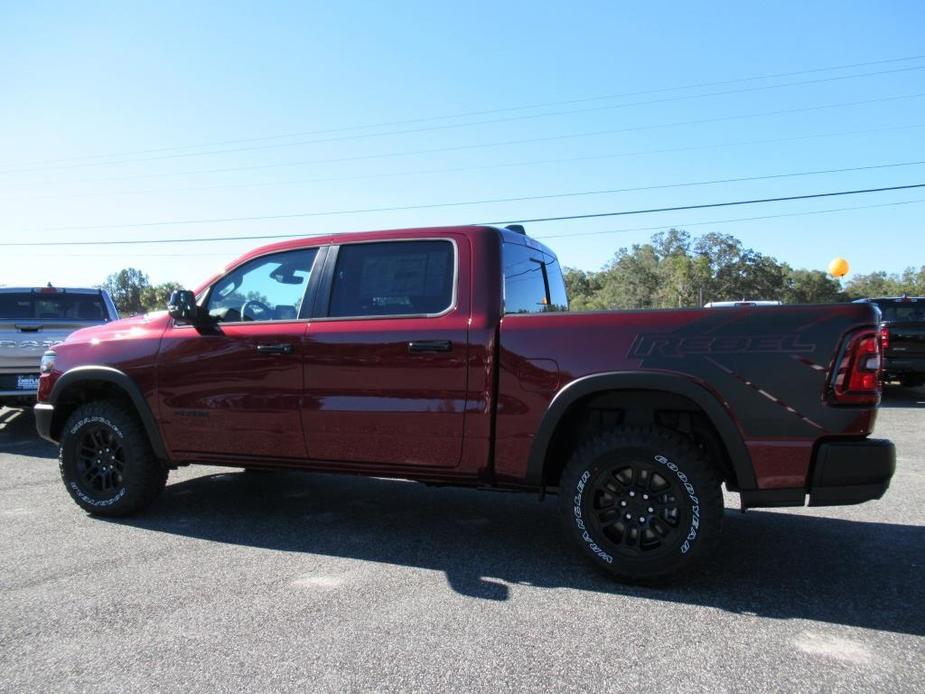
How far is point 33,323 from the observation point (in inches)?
337

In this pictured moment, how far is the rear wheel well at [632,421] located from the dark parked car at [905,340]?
990 cm

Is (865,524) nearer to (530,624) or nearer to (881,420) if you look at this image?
(530,624)

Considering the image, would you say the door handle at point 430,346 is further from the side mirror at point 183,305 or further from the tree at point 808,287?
the tree at point 808,287

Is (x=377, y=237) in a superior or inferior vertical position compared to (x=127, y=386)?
superior

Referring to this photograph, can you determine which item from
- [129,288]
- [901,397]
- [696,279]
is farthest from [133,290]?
[901,397]

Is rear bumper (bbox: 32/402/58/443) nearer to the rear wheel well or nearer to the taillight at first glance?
the rear wheel well

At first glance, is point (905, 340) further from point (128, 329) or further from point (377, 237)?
point (128, 329)

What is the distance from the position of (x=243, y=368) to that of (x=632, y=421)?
2457mm

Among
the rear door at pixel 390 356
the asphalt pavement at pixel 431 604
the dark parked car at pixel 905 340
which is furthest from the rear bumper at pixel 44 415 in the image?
the dark parked car at pixel 905 340

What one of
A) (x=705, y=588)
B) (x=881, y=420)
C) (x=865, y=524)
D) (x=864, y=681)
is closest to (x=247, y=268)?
(x=705, y=588)

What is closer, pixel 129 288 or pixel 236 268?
pixel 236 268

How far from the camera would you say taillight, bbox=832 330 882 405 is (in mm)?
3182

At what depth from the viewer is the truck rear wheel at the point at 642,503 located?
3.39m

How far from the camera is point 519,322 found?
3.72 metres
